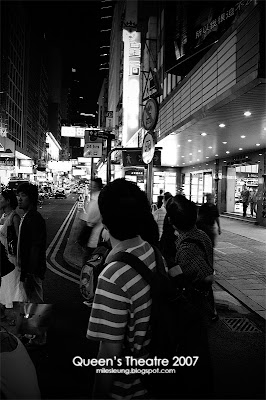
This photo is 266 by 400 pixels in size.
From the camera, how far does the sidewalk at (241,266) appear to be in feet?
21.5

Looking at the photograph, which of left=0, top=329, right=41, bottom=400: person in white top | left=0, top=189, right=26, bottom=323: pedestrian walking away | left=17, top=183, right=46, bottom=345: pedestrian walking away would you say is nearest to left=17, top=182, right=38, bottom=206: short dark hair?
Result: left=17, top=183, right=46, bottom=345: pedestrian walking away

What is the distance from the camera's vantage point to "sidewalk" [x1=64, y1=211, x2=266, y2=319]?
6.54 metres

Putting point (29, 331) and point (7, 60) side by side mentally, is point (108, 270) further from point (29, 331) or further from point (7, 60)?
point (7, 60)

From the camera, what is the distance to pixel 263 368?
12.7 feet

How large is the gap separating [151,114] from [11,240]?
354 cm

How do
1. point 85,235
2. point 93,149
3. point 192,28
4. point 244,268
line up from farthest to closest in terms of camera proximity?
point 192,28 → point 93,149 → point 244,268 → point 85,235

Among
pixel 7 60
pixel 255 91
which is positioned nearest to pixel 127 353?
pixel 255 91

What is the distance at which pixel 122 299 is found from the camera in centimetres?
168

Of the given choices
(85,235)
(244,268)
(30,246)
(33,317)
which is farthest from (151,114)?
(244,268)

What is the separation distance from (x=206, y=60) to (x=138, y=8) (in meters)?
19.6

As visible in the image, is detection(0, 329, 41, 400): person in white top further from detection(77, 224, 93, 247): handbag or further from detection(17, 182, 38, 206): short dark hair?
detection(77, 224, 93, 247): handbag

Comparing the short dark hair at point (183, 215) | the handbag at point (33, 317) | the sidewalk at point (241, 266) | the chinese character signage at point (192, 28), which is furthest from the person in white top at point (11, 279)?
the chinese character signage at point (192, 28)

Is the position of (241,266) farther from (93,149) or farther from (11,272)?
(93,149)

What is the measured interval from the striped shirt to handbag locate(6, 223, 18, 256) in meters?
3.34
